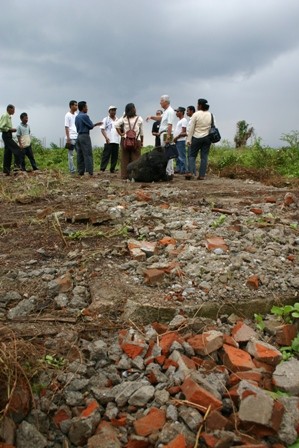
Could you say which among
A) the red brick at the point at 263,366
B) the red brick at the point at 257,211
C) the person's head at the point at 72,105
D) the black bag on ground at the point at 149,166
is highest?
the person's head at the point at 72,105

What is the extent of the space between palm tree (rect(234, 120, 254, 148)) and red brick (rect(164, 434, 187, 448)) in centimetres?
1702

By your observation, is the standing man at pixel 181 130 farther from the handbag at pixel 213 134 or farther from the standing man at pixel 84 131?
the standing man at pixel 84 131

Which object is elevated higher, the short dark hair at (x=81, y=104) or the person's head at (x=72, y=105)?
the person's head at (x=72, y=105)

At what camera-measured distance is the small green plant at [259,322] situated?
9.33ft

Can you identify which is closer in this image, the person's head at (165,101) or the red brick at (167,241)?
the red brick at (167,241)

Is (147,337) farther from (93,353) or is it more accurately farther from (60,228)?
(60,228)

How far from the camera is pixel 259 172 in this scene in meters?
9.78

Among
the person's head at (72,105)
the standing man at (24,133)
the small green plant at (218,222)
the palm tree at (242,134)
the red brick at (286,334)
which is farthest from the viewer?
the palm tree at (242,134)

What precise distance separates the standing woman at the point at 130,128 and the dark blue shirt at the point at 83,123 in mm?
492

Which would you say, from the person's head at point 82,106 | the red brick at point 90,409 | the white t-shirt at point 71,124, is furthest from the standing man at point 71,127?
the red brick at point 90,409

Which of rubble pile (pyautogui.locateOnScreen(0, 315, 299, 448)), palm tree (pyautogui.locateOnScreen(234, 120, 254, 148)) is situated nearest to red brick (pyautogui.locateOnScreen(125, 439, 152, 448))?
rubble pile (pyautogui.locateOnScreen(0, 315, 299, 448))

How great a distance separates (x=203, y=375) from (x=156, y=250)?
4.73ft

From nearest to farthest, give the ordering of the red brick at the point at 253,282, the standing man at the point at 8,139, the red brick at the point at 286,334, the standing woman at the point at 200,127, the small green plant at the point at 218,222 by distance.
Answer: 1. the red brick at the point at 286,334
2. the red brick at the point at 253,282
3. the small green plant at the point at 218,222
4. the standing woman at the point at 200,127
5. the standing man at the point at 8,139

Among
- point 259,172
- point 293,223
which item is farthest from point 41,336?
point 259,172
